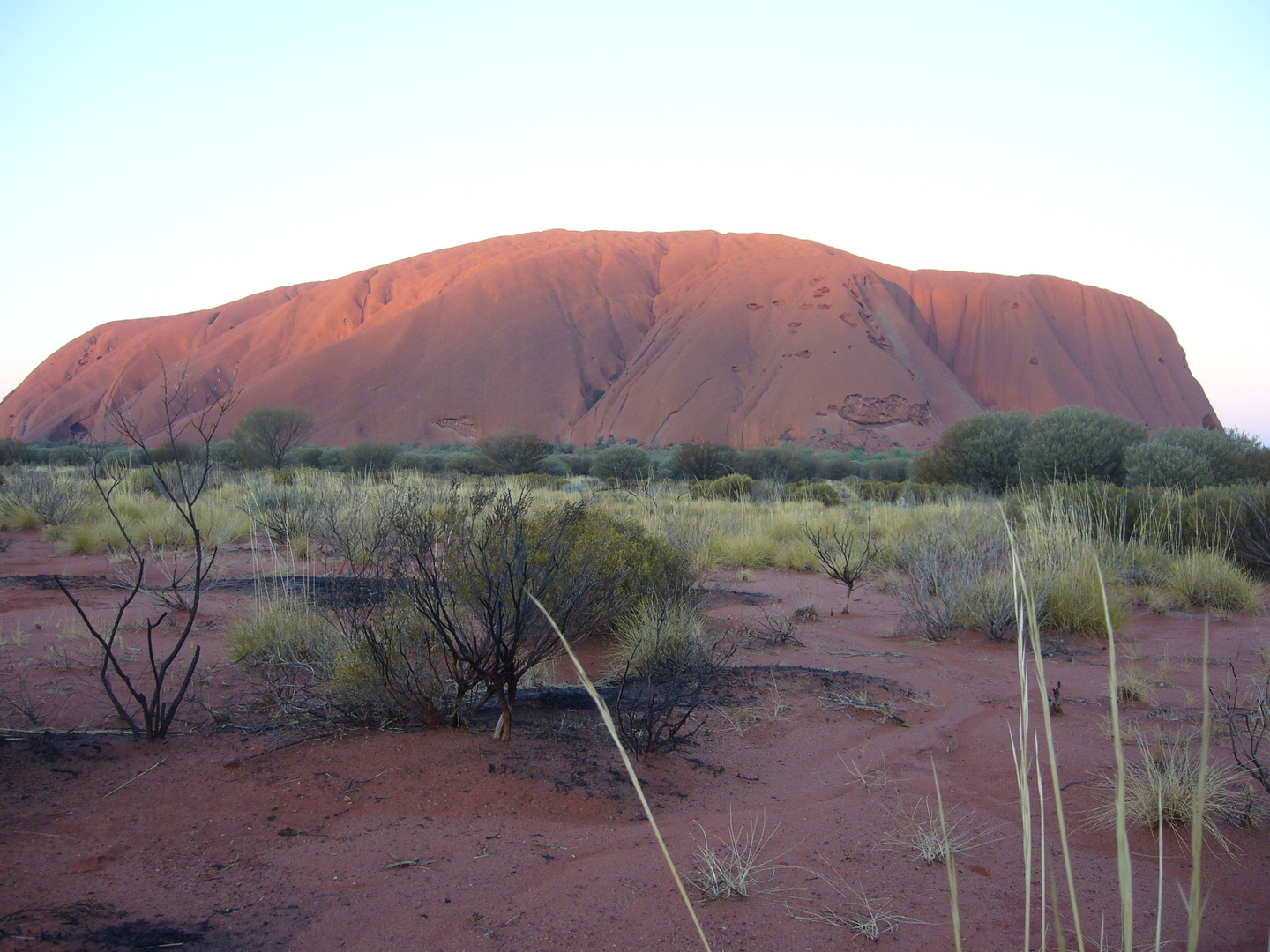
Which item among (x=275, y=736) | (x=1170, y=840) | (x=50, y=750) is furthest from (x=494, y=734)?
(x=1170, y=840)

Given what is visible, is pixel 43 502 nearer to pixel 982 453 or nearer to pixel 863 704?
pixel 863 704

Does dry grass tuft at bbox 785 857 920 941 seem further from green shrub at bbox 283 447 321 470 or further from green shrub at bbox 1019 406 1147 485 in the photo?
green shrub at bbox 283 447 321 470

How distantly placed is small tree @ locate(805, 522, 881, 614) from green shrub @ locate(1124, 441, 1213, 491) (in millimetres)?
5542

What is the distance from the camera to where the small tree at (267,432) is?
31.7m

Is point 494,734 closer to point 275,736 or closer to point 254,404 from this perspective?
point 275,736

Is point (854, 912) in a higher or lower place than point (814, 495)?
higher

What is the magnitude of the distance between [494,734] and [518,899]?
1.25 m

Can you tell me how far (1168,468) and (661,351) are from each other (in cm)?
4967

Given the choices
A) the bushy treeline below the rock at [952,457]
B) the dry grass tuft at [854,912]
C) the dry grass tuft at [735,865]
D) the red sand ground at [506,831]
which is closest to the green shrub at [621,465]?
the bushy treeline below the rock at [952,457]

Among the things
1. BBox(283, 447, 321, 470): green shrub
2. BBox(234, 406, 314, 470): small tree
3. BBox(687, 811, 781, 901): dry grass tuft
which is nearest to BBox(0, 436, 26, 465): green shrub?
BBox(234, 406, 314, 470): small tree

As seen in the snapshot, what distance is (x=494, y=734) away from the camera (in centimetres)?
358

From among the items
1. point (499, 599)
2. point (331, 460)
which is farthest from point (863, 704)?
point (331, 460)

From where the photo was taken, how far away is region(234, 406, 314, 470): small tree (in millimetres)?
31656

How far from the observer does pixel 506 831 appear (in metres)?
2.85
